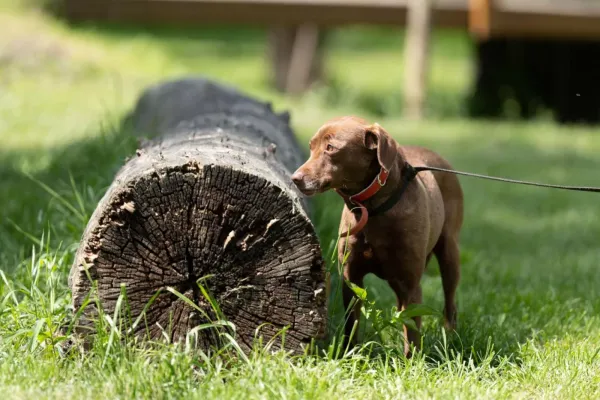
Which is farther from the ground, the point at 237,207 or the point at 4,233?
the point at 237,207

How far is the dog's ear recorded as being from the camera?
385 centimetres

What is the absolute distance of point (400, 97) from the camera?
14367mm

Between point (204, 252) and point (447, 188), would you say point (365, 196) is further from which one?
point (447, 188)

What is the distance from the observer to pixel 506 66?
14.0 meters

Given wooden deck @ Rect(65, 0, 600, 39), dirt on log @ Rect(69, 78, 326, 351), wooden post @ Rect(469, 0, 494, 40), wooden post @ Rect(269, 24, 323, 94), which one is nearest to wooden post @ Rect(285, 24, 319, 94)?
wooden post @ Rect(269, 24, 323, 94)

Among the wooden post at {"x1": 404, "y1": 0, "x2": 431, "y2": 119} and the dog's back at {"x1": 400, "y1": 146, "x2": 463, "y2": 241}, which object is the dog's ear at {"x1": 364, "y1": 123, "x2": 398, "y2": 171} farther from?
the wooden post at {"x1": 404, "y1": 0, "x2": 431, "y2": 119}

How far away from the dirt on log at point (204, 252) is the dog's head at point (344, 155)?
138 mm

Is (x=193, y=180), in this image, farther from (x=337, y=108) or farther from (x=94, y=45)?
(x=94, y=45)

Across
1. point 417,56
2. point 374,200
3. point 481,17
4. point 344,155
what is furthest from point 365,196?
point 481,17

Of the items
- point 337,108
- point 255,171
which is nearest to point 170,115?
point 255,171

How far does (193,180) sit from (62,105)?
25.0 ft

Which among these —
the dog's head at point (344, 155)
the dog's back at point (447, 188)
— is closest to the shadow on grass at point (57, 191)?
the dog's head at point (344, 155)

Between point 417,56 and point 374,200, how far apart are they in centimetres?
898

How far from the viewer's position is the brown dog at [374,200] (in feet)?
12.8
